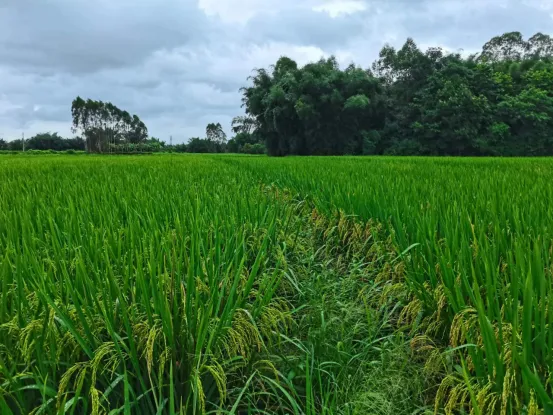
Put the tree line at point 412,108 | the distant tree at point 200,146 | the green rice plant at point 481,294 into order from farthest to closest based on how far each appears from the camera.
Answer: the distant tree at point 200,146 → the tree line at point 412,108 → the green rice plant at point 481,294

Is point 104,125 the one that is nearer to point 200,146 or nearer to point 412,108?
point 200,146

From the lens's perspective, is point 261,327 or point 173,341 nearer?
point 173,341

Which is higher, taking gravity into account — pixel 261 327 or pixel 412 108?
pixel 412 108

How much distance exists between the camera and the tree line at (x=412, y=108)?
934 inches

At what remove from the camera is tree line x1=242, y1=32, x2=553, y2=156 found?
23734 millimetres

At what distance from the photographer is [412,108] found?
84.2ft

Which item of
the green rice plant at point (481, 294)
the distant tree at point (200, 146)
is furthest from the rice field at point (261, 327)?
the distant tree at point (200, 146)

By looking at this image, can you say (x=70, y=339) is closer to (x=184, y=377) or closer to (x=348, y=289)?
(x=184, y=377)

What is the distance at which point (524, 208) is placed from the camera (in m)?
2.21

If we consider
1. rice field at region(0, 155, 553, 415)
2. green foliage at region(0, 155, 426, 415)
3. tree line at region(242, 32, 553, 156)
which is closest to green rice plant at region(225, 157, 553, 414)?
rice field at region(0, 155, 553, 415)

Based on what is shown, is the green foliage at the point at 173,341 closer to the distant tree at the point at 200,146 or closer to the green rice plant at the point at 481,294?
the green rice plant at the point at 481,294

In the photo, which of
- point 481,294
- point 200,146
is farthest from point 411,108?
point 200,146

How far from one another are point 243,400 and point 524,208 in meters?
1.88

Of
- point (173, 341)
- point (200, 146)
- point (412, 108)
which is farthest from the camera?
point (200, 146)
